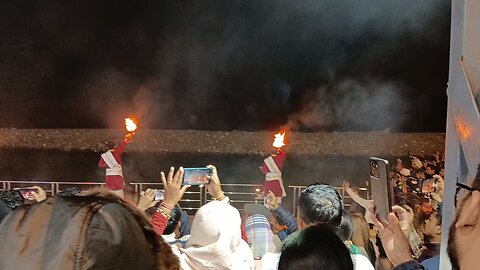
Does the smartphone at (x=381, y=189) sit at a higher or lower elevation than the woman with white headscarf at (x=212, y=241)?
higher

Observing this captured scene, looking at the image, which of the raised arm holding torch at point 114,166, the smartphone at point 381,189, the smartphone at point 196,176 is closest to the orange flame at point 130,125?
the raised arm holding torch at point 114,166

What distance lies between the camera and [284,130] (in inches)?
176

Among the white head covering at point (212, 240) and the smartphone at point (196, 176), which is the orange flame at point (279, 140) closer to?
the smartphone at point (196, 176)

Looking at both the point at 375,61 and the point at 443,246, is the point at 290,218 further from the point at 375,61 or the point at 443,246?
the point at 375,61

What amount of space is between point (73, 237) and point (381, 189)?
1.47m

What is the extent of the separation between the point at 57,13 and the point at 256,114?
1.70 meters

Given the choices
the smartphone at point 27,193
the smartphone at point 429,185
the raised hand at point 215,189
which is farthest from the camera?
the smartphone at point 429,185

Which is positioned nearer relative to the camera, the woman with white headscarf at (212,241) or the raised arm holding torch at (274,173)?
the woman with white headscarf at (212,241)

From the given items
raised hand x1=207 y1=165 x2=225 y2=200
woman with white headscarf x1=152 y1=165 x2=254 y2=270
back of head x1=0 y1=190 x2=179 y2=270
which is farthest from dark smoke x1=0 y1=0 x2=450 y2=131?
back of head x1=0 y1=190 x2=179 y2=270

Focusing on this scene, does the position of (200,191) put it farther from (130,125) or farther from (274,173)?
(130,125)

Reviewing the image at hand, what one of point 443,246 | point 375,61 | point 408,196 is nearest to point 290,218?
point 443,246

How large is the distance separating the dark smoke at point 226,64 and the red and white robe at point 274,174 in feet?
0.91

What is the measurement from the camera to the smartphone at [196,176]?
346 centimetres

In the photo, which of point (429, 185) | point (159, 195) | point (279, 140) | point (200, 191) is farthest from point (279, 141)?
point (429, 185)
